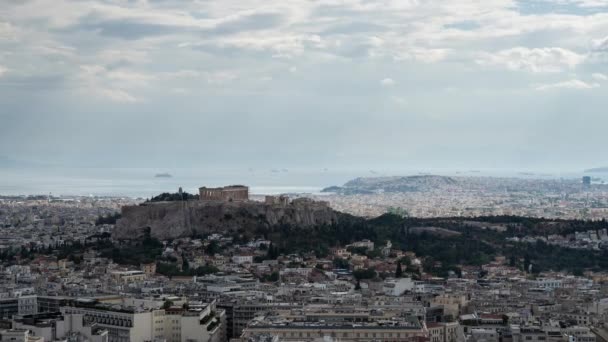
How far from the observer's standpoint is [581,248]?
212ft

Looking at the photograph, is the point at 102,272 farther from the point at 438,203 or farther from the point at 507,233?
the point at 438,203

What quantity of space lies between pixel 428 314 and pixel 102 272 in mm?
17708

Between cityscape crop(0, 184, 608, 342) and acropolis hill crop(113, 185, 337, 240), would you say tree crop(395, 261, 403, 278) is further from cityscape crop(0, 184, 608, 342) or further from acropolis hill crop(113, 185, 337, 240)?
acropolis hill crop(113, 185, 337, 240)

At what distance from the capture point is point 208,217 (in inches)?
2751

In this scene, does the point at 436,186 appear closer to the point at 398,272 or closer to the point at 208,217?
the point at 208,217

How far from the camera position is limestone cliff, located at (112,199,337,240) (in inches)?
2721

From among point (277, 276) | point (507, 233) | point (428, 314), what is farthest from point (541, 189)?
point (428, 314)

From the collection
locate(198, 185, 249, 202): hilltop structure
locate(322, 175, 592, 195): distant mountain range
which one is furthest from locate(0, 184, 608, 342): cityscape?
locate(322, 175, 592, 195): distant mountain range

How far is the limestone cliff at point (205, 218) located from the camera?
6912 cm

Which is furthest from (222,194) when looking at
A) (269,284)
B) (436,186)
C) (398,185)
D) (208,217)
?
(398,185)

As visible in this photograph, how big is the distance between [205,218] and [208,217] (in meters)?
0.17

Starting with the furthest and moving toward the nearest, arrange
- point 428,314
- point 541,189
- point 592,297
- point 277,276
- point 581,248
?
point 541,189, point 581,248, point 277,276, point 592,297, point 428,314

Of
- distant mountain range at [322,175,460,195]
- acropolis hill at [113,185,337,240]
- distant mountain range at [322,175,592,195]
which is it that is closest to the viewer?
acropolis hill at [113,185,337,240]

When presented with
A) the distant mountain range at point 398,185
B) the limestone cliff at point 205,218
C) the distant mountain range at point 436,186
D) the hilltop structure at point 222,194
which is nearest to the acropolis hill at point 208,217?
the limestone cliff at point 205,218
